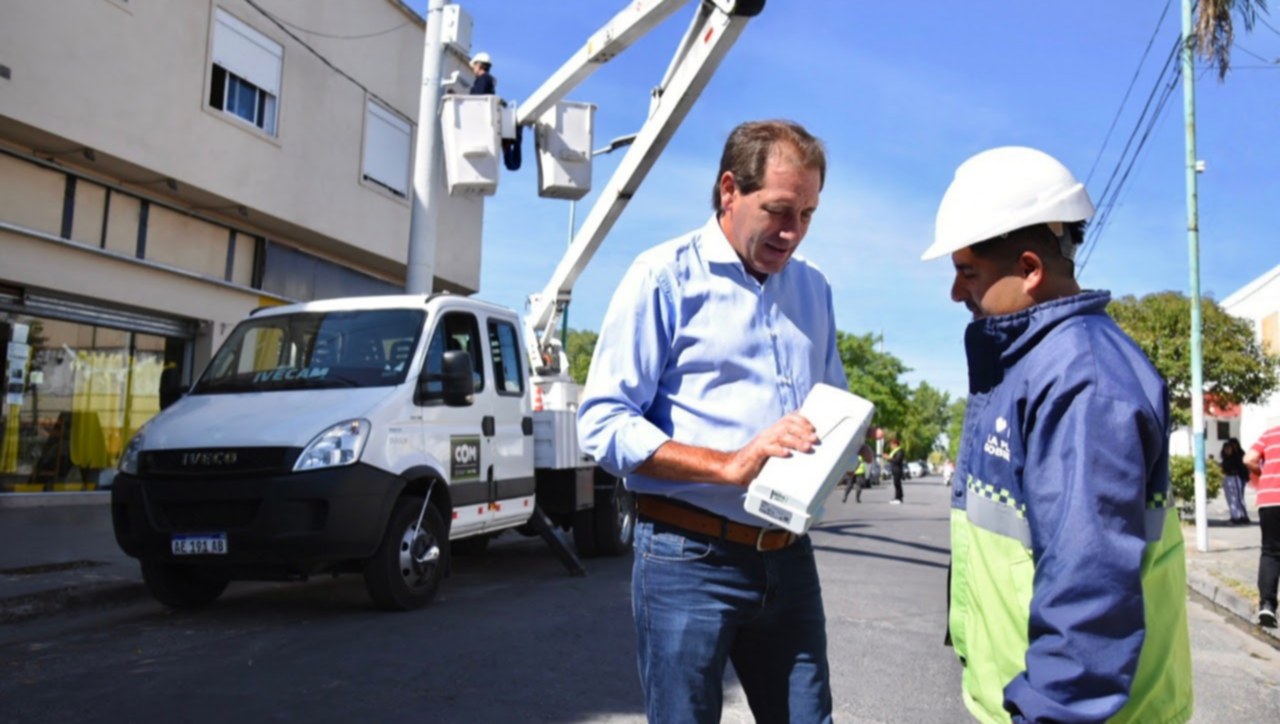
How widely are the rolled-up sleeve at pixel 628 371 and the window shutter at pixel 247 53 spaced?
47.2 feet

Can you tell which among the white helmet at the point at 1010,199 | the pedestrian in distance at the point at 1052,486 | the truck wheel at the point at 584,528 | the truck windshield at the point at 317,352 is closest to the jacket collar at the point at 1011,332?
the pedestrian in distance at the point at 1052,486

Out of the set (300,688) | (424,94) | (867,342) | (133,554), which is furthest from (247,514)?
(867,342)

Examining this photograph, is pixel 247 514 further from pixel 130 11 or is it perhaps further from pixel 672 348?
pixel 130 11

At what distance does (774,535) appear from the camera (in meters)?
2.38

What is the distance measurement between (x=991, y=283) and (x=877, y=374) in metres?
71.0

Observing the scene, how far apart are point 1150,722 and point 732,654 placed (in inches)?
43.6

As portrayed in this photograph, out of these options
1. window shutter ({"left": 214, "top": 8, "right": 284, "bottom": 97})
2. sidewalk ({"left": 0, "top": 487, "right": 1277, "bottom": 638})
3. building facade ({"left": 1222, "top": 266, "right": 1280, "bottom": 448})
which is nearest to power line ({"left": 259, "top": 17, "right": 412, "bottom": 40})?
window shutter ({"left": 214, "top": 8, "right": 284, "bottom": 97})

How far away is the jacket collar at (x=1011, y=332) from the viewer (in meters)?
1.66

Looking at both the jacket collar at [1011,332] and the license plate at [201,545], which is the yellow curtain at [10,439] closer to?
the license plate at [201,545]

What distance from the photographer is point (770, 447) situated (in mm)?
2193

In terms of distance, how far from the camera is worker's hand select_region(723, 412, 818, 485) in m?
2.17

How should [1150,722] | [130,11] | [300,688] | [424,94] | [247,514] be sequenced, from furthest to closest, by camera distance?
[130,11] → [424,94] → [247,514] → [300,688] → [1150,722]

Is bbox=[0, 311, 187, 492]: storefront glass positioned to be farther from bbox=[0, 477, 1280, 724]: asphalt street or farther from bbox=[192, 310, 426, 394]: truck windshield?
bbox=[192, 310, 426, 394]: truck windshield

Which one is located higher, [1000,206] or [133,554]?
[1000,206]
